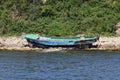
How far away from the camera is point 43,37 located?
2867 inches

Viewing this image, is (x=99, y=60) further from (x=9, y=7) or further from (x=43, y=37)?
(x=9, y=7)

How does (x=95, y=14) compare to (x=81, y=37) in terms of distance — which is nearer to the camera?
(x=81, y=37)

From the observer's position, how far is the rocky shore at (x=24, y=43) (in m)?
68.7

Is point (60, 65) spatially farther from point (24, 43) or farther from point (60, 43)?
point (24, 43)

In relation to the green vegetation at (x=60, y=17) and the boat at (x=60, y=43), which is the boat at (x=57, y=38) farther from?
the green vegetation at (x=60, y=17)

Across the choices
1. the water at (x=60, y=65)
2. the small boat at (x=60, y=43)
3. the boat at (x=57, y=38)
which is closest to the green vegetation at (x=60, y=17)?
the boat at (x=57, y=38)

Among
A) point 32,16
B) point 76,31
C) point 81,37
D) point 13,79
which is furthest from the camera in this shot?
point 32,16

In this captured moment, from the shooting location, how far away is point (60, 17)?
3150 inches

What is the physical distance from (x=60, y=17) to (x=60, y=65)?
93.1 ft

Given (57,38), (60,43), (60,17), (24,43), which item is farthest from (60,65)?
(60,17)

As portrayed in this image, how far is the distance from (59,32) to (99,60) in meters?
19.4

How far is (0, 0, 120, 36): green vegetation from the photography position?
75625mm

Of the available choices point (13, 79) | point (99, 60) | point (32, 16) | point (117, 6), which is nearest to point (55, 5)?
point (32, 16)

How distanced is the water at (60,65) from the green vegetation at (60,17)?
32.3 feet
